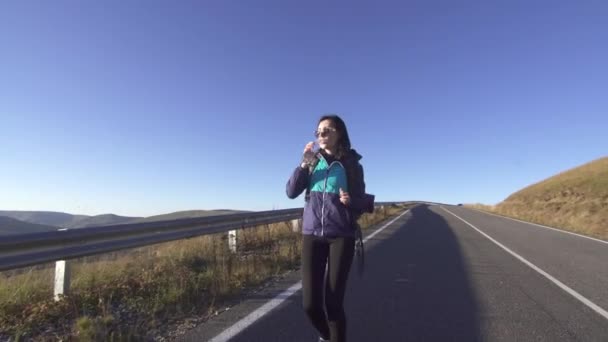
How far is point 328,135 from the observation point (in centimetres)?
337

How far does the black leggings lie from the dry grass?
A: 72.0 inches

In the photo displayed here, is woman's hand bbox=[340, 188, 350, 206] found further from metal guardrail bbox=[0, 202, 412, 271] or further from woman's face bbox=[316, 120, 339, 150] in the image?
metal guardrail bbox=[0, 202, 412, 271]

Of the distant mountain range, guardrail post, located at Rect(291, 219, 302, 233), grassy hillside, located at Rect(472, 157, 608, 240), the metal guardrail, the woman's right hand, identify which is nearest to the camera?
the woman's right hand

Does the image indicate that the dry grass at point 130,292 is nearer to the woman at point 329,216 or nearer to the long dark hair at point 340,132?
the woman at point 329,216

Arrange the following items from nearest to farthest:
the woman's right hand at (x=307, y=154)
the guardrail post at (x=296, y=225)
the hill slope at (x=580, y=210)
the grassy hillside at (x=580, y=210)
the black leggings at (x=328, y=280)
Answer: the black leggings at (x=328, y=280)
the woman's right hand at (x=307, y=154)
the guardrail post at (x=296, y=225)
the grassy hillside at (x=580, y=210)
the hill slope at (x=580, y=210)

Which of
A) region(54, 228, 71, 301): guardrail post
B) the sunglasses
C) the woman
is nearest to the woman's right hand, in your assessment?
the woman

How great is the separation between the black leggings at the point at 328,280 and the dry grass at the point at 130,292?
1828 millimetres

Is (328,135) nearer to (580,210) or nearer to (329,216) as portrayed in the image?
(329,216)

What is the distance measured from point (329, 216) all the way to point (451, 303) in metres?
3.13

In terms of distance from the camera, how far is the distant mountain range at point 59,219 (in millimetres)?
11258

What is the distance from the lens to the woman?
3191 mm

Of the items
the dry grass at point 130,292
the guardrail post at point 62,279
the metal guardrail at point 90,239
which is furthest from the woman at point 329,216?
the guardrail post at point 62,279

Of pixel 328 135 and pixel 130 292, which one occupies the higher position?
pixel 328 135

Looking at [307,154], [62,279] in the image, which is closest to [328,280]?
[307,154]
